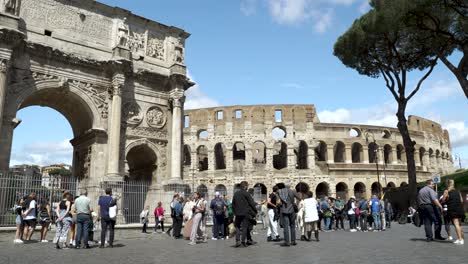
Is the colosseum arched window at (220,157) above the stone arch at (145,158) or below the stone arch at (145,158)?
above

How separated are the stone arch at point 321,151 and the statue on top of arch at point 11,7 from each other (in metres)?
27.8

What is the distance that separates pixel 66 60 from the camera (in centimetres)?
1529

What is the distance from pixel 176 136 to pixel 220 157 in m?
21.3

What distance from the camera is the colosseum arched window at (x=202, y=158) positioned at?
3781 centimetres

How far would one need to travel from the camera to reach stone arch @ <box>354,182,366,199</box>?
35.9 metres

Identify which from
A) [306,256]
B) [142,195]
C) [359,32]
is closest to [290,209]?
[306,256]

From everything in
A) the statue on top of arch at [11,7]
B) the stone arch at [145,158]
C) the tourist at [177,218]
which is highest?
the statue on top of arch at [11,7]

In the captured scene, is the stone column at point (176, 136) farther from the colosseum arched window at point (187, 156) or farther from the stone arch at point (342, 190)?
the stone arch at point (342, 190)

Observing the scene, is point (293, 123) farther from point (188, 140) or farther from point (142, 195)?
point (142, 195)

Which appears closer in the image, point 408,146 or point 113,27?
point 113,27

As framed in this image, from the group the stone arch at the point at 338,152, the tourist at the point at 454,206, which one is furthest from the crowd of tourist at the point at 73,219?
the stone arch at the point at 338,152

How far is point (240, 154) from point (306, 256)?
32.4 meters

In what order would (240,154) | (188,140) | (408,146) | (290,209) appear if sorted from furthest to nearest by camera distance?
(240,154) < (188,140) < (408,146) < (290,209)

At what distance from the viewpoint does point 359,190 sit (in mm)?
36969
